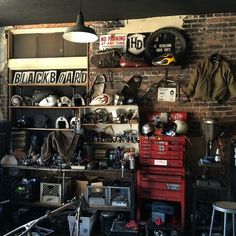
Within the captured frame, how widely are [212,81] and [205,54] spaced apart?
49cm

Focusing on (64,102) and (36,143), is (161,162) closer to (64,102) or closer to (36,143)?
(64,102)

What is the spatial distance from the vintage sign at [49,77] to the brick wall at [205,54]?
1309 millimetres

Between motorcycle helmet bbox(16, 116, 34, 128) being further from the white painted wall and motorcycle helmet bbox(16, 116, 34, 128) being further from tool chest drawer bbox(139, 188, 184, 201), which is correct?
tool chest drawer bbox(139, 188, 184, 201)

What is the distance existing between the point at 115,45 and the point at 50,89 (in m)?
1.38

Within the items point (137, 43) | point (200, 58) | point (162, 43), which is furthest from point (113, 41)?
point (200, 58)

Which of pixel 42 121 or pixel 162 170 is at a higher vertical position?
pixel 42 121

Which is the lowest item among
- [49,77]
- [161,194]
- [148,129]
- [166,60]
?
[161,194]

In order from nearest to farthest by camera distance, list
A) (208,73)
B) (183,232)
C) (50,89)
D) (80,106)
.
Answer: (183,232)
(208,73)
(80,106)
(50,89)

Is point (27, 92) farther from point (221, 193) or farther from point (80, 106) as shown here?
point (221, 193)

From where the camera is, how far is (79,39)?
3725mm

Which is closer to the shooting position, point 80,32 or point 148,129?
point 80,32

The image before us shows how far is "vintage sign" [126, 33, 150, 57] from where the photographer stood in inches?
195

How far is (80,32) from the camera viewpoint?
11.2ft

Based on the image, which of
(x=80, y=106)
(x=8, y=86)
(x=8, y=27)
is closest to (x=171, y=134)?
(x=80, y=106)
